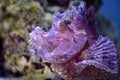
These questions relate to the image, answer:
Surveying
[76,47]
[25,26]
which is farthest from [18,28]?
[76,47]

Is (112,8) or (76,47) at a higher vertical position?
(112,8)

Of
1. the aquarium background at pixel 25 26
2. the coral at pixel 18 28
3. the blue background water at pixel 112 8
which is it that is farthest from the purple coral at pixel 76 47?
the blue background water at pixel 112 8

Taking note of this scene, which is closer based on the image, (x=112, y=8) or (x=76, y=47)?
(x=76, y=47)

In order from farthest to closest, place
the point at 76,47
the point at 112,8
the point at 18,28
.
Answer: the point at 112,8 → the point at 18,28 → the point at 76,47

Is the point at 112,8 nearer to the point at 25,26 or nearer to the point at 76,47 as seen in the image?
the point at 25,26

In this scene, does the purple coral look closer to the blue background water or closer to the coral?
the coral

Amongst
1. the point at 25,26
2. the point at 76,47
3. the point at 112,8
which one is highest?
the point at 112,8

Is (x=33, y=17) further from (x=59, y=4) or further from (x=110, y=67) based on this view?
(x=110, y=67)

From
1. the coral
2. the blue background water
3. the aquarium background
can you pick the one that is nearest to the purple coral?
the aquarium background

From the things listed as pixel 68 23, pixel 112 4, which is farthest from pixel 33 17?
pixel 112 4
